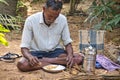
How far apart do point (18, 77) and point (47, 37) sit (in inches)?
28.2

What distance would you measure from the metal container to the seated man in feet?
0.79

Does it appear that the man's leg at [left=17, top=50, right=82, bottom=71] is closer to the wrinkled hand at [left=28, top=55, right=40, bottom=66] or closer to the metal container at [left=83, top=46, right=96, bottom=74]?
the wrinkled hand at [left=28, top=55, right=40, bottom=66]

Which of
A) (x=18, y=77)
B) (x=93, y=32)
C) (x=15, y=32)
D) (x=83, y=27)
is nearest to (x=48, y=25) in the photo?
(x=18, y=77)

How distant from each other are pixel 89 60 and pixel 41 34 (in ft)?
2.57

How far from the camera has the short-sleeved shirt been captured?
4.31 m

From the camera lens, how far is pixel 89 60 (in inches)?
164

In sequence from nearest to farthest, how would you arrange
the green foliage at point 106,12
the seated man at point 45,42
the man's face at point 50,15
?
the man's face at point 50,15
the seated man at point 45,42
the green foliage at point 106,12

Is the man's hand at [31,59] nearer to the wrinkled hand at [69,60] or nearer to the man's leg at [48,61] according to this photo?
the man's leg at [48,61]

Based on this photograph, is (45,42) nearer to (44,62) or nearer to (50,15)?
(44,62)

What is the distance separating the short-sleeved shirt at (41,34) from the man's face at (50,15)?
144 mm

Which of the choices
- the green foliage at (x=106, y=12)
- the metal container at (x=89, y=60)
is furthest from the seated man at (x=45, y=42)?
the green foliage at (x=106, y=12)

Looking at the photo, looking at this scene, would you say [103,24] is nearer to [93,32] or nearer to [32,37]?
[93,32]

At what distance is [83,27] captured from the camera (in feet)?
26.5

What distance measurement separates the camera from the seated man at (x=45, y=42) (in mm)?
4227
